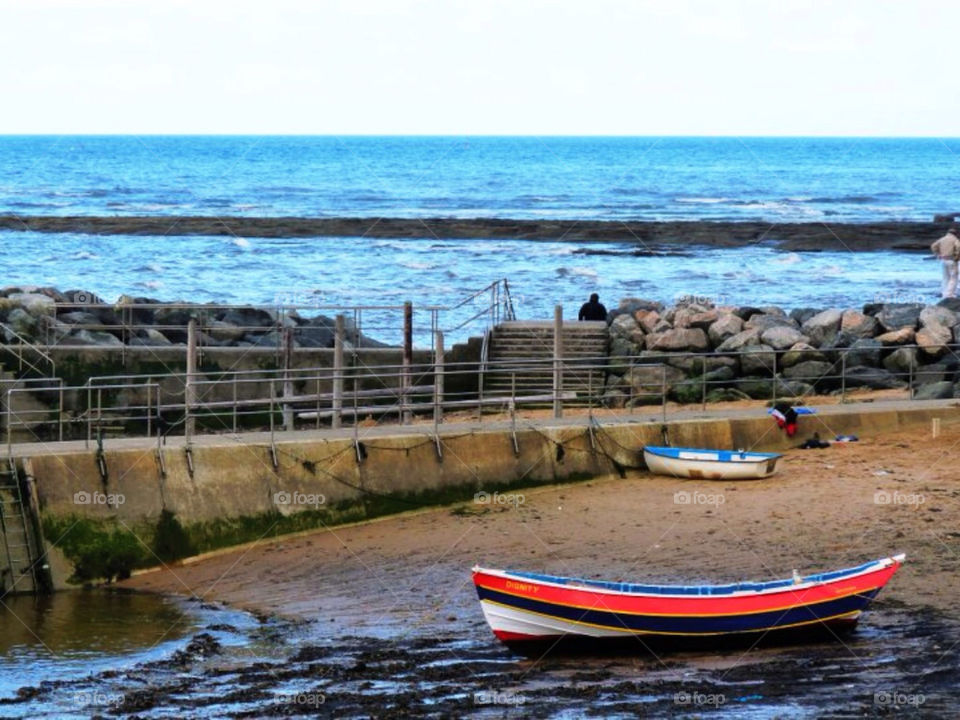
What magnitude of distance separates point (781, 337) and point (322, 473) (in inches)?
530

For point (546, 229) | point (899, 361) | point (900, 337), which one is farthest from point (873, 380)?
point (546, 229)

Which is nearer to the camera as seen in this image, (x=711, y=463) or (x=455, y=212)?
(x=711, y=463)

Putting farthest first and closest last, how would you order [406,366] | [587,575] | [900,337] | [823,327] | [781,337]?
[823,327] → [900,337] → [781,337] → [406,366] → [587,575]

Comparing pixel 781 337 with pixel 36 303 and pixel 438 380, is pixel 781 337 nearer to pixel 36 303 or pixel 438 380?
pixel 438 380

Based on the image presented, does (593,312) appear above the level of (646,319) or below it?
above

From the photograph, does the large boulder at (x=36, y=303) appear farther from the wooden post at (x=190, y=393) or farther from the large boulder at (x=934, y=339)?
the large boulder at (x=934, y=339)

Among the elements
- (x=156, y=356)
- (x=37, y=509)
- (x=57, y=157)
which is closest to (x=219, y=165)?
(x=57, y=157)

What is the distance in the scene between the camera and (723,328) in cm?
3369

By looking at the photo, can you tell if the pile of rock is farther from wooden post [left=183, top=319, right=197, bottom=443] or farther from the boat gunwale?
the boat gunwale

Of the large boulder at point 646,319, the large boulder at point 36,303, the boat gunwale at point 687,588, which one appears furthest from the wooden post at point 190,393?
the large boulder at point 646,319

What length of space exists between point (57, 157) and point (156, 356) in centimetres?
13582

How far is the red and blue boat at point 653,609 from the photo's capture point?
1655cm

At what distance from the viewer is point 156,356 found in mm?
30156

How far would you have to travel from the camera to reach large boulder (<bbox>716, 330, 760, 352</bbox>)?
107 feet
